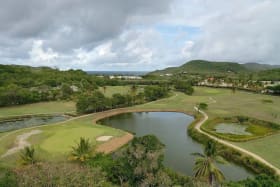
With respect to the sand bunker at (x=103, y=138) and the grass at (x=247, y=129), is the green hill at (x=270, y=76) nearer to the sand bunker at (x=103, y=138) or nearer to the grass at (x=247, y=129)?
the grass at (x=247, y=129)

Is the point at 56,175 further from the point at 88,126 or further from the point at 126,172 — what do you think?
the point at 88,126

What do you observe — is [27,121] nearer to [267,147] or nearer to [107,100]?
[107,100]

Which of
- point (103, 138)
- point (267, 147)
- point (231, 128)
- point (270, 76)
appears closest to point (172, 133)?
point (231, 128)

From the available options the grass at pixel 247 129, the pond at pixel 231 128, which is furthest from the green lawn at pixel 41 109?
the pond at pixel 231 128

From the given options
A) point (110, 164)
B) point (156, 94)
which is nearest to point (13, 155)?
point (110, 164)

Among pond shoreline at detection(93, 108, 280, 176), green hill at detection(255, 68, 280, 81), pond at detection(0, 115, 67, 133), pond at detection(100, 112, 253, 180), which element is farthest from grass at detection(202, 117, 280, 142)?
green hill at detection(255, 68, 280, 81)
